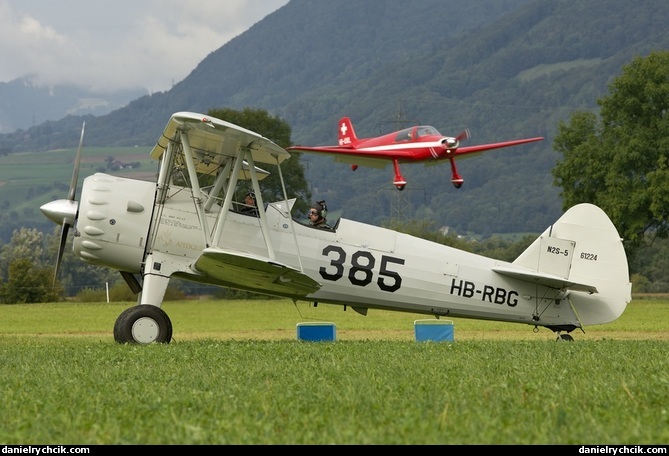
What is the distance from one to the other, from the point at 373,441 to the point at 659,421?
1.99 m

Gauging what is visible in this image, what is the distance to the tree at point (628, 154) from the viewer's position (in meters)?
48.3

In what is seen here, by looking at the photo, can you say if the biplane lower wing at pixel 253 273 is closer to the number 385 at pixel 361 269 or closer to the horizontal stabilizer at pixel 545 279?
the number 385 at pixel 361 269

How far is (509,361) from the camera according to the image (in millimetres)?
11133

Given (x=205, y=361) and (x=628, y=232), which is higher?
(x=628, y=232)

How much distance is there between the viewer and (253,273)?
49.2ft

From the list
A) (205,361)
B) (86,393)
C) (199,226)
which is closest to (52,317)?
(199,226)

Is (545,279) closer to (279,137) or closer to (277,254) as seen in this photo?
(277,254)

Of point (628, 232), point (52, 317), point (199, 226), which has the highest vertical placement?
point (628, 232)

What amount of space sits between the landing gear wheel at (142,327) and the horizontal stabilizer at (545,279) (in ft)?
17.9

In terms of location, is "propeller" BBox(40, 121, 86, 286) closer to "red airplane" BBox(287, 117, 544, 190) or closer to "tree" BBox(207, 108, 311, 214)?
"red airplane" BBox(287, 117, 544, 190)

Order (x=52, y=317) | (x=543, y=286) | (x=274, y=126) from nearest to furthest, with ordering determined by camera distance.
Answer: (x=543, y=286) < (x=52, y=317) < (x=274, y=126)

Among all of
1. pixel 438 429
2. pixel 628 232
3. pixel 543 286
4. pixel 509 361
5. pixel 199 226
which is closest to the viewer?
pixel 438 429

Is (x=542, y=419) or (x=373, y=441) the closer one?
(x=373, y=441)
